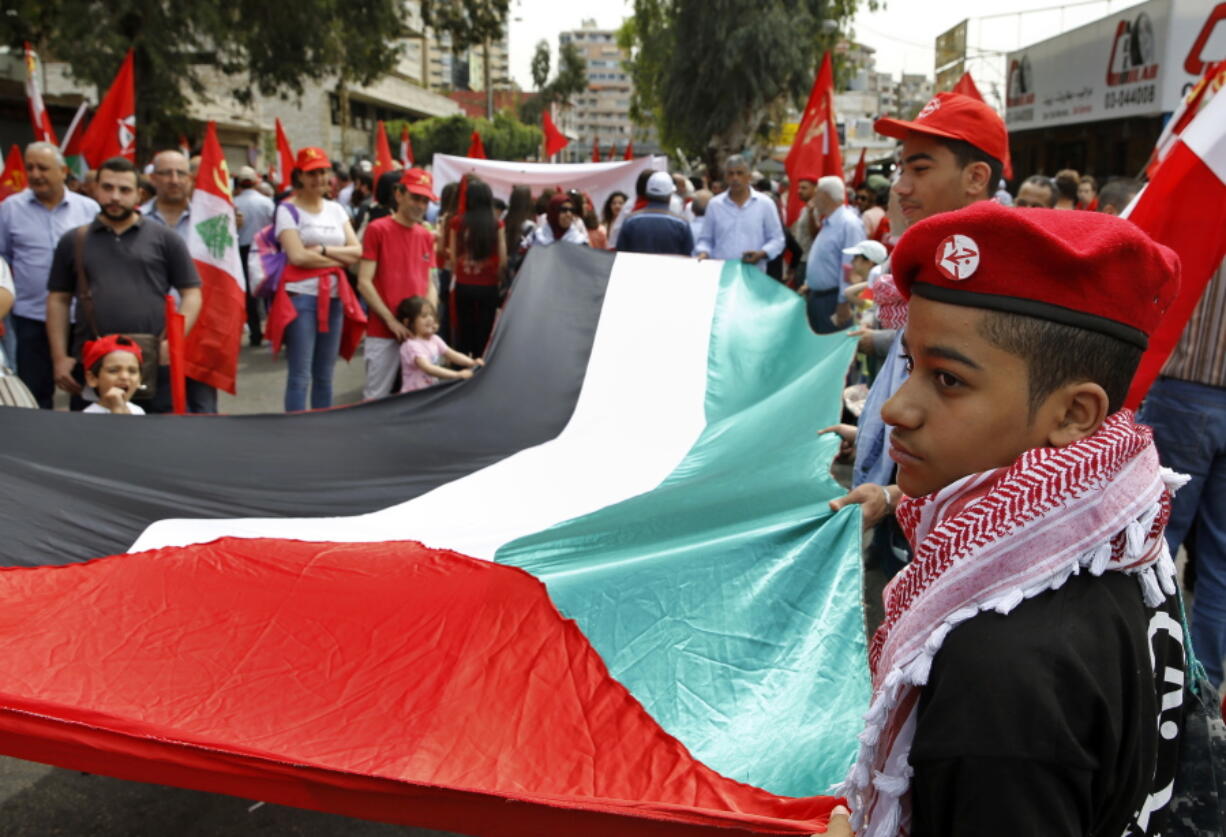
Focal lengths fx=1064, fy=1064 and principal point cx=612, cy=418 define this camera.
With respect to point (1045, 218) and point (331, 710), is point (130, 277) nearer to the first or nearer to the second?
point (331, 710)

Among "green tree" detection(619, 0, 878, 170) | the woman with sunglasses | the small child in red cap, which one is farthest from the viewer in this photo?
"green tree" detection(619, 0, 878, 170)

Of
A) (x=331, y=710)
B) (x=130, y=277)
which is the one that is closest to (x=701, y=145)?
(x=130, y=277)

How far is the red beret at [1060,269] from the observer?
1099mm

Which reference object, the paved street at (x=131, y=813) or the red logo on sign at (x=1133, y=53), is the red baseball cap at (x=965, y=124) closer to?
the paved street at (x=131, y=813)

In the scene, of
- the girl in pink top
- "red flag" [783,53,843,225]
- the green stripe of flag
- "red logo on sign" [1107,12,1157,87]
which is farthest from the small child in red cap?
"red logo on sign" [1107,12,1157,87]

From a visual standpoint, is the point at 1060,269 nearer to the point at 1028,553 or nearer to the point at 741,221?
the point at 1028,553

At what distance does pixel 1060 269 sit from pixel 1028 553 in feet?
0.96

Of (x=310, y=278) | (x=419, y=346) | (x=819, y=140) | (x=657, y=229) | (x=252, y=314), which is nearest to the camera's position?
(x=419, y=346)

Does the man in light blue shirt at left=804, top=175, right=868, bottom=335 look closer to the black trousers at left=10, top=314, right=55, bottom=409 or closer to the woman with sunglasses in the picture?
the woman with sunglasses

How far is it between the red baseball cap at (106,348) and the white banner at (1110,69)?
14.9 meters

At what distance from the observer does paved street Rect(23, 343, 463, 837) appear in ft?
10.3

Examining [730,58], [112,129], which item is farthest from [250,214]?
[730,58]

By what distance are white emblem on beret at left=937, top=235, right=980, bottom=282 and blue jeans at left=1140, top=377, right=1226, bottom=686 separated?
2566 millimetres

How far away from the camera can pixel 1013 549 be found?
1.06 m
